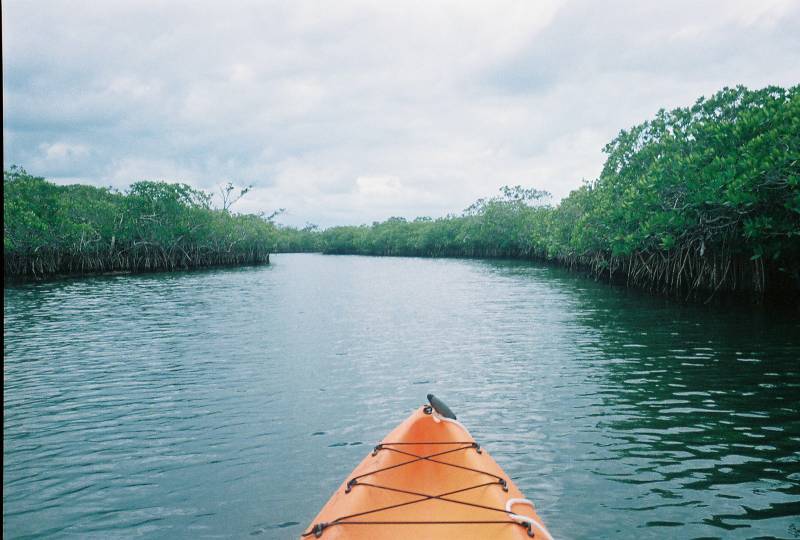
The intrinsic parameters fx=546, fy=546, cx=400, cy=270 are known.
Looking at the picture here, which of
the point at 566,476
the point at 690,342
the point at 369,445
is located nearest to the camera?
the point at 566,476

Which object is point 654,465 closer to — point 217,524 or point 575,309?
point 217,524

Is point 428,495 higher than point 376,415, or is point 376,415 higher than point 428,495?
point 428,495

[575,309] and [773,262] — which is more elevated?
[773,262]

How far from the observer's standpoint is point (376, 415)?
24.6ft

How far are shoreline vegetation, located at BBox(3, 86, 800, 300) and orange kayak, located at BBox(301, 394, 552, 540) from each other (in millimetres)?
11210

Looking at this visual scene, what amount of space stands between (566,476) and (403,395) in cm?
339

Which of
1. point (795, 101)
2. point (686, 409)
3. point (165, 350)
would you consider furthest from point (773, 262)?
point (165, 350)

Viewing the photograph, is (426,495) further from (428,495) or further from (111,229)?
(111,229)

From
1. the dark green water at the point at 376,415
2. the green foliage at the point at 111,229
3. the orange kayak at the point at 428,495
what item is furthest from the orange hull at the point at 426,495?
the green foliage at the point at 111,229

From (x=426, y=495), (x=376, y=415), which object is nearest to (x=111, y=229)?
(x=376, y=415)

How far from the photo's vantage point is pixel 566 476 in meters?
5.46

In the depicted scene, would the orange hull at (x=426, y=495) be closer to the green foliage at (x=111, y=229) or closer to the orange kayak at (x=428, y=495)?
the orange kayak at (x=428, y=495)

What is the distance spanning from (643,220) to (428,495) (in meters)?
16.3

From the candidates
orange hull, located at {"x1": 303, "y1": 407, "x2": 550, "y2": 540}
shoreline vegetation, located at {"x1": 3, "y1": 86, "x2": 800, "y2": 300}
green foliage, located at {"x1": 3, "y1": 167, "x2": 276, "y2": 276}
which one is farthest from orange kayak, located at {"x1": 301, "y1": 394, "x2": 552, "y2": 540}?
green foliage, located at {"x1": 3, "y1": 167, "x2": 276, "y2": 276}
